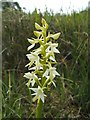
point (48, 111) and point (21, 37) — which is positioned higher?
point (21, 37)

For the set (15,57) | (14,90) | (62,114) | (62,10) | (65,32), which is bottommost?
(62,114)

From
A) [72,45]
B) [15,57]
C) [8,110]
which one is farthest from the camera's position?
[15,57]

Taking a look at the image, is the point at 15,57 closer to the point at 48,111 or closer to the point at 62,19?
the point at 62,19

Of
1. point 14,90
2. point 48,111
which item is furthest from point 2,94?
point 48,111

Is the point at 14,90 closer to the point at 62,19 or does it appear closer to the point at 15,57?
the point at 15,57

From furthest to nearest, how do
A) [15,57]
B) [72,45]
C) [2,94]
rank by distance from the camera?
1. [15,57]
2. [72,45]
3. [2,94]

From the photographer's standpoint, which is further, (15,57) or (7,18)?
(7,18)

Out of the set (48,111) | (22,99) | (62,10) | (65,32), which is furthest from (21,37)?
(48,111)
